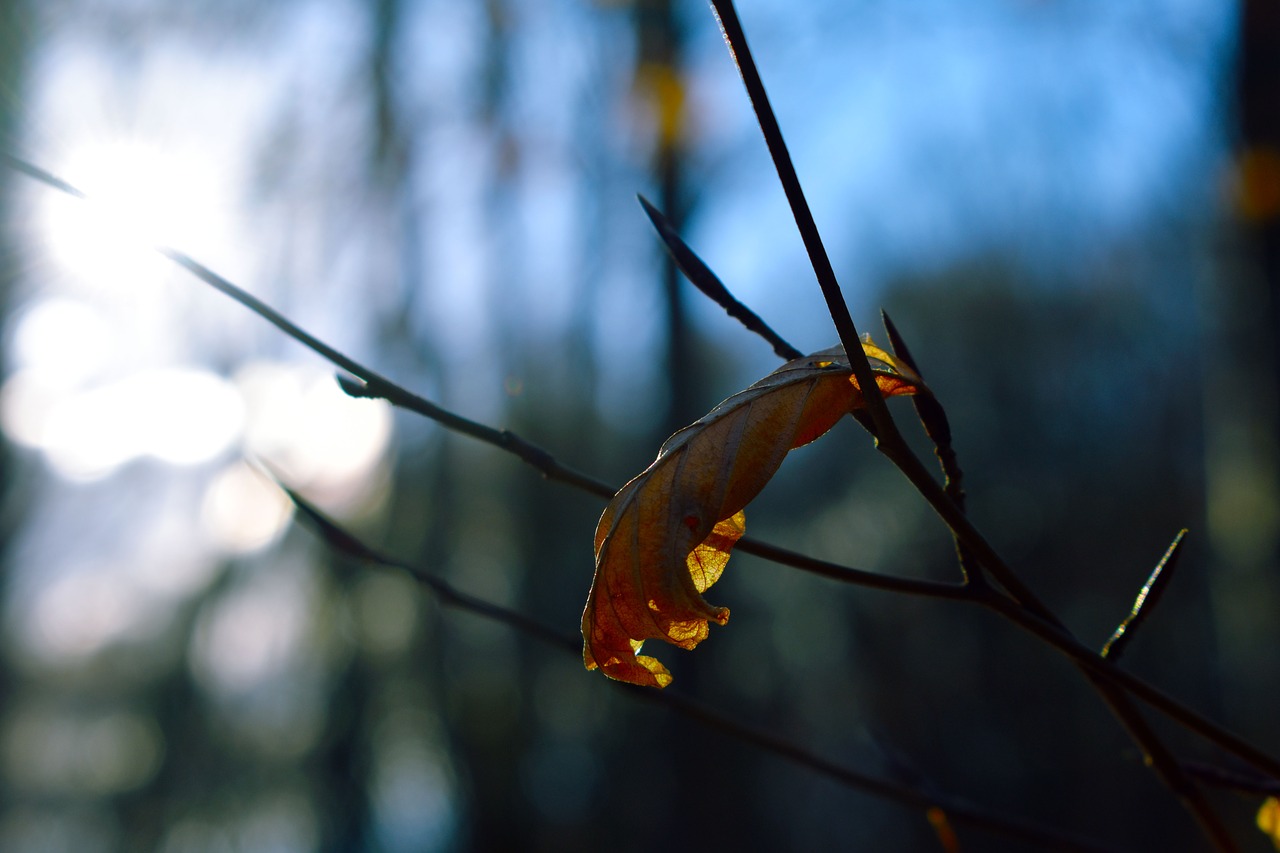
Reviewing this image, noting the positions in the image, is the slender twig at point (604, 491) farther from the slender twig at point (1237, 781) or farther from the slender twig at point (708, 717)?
the slender twig at point (708, 717)

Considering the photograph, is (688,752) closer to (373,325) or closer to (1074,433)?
(373,325)

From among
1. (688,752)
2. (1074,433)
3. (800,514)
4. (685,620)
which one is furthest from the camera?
(800,514)

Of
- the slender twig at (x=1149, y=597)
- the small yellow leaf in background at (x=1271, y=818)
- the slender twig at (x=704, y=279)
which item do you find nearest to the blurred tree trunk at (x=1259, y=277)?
the small yellow leaf in background at (x=1271, y=818)

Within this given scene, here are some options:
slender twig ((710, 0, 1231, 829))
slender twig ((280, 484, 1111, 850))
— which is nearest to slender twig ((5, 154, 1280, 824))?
slender twig ((710, 0, 1231, 829))

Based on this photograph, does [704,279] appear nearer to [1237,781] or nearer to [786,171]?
[786,171]

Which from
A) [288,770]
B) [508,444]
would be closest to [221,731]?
[288,770]

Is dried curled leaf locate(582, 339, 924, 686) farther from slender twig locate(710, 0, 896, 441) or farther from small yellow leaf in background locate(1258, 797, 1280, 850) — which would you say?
small yellow leaf in background locate(1258, 797, 1280, 850)
